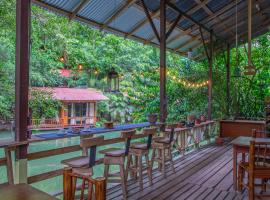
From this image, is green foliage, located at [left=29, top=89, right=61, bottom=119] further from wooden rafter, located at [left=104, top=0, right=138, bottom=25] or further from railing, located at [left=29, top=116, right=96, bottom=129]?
wooden rafter, located at [left=104, top=0, right=138, bottom=25]

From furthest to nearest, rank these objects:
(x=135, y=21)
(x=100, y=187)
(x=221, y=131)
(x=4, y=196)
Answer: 1. (x=221, y=131)
2. (x=135, y=21)
3. (x=4, y=196)
4. (x=100, y=187)

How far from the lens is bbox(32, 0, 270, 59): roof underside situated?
5.08 meters

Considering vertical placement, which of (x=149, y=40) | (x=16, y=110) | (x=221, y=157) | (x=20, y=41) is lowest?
(x=221, y=157)

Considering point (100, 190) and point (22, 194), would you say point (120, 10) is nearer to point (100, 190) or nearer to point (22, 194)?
point (22, 194)

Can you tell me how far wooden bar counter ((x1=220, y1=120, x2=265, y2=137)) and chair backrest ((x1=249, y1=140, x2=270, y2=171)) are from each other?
5.07 meters

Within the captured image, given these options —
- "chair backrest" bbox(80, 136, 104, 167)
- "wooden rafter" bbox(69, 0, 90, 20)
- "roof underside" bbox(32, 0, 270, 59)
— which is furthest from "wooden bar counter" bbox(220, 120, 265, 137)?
"chair backrest" bbox(80, 136, 104, 167)

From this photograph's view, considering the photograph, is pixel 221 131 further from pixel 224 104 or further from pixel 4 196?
→ pixel 4 196

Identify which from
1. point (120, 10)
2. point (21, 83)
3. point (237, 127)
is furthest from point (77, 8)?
point (237, 127)

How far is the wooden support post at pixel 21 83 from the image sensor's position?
3.03 m

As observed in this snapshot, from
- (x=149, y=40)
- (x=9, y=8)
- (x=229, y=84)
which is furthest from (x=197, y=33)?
(x=9, y=8)

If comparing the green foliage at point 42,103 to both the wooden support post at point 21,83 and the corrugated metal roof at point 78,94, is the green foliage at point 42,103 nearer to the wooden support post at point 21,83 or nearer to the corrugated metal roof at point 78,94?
the corrugated metal roof at point 78,94

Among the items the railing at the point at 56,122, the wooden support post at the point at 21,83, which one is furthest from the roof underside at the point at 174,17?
the railing at the point at 56,122

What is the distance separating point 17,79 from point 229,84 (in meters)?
8.66

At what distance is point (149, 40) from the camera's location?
7262 millimetres
